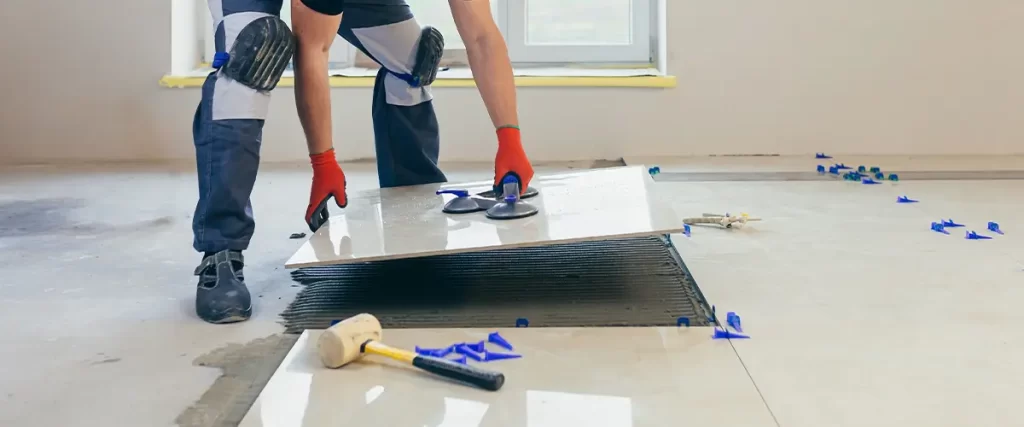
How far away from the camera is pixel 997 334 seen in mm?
1253

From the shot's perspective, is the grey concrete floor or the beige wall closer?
the grey concrete floor

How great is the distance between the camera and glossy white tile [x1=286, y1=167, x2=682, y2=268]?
4.42ft

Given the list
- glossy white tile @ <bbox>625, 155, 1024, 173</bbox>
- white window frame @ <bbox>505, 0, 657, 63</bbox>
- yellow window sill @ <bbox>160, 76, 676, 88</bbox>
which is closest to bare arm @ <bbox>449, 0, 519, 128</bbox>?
glossy white tile @ <bbox>625, 155, 1024, 173</bbox>

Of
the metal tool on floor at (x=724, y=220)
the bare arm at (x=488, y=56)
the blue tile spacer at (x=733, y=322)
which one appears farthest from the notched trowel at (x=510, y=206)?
the metal tool on floor at (x=724, y=220)

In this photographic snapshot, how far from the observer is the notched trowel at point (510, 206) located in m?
1.55

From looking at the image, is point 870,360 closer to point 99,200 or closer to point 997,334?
point 997,334

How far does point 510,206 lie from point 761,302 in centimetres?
47

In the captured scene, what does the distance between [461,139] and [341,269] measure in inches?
76.5

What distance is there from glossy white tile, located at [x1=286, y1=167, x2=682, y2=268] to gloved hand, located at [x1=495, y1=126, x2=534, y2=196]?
3.0 inches

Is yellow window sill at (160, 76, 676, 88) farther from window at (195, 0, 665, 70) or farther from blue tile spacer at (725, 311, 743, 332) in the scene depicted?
blue tile spacer at (725, 311, 743, 332)

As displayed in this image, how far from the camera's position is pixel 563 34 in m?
3.89

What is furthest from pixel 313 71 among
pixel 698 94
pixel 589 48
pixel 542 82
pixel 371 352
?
pixel 589 48

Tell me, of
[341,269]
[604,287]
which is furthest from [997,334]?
[341,269]

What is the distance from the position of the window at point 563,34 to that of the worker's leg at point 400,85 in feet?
5.90
